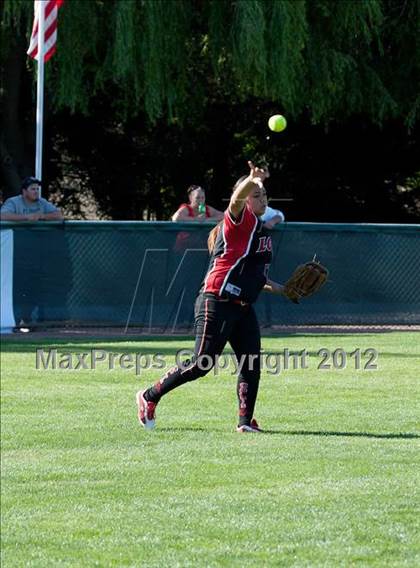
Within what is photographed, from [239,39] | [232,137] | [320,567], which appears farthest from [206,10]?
[320,567]

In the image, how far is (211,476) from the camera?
7250mm

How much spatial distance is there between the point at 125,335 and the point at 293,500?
8974mm

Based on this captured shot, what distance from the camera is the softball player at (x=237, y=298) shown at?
850 centimetres

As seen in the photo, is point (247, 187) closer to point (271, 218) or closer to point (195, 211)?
point (271, 218)

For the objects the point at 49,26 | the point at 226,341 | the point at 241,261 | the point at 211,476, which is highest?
the point at 49,26

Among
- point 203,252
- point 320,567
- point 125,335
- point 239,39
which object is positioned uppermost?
point 239,39

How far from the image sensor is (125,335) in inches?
610

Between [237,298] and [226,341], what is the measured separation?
35 cm

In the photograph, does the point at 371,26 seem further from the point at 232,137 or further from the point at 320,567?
the point at 320,567

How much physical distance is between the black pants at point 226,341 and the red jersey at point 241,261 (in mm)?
110

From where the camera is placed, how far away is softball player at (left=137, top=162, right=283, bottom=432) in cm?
850

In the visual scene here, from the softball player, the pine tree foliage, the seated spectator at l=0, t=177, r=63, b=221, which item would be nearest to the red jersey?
the softball player

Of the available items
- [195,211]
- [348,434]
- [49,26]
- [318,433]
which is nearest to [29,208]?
[195,211]

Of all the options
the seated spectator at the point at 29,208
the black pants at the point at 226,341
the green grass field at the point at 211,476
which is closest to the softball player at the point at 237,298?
the black pants at the point at 226,341
